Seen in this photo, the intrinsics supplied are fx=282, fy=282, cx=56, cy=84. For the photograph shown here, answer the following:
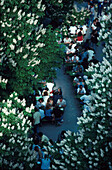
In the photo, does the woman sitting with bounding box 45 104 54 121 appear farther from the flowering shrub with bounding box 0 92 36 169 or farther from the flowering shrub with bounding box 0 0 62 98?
the flowering shrub with bounding box 0 92 36 169

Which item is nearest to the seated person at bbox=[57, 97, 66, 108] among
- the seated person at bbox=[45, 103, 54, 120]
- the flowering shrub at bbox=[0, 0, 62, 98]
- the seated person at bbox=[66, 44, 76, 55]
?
the seated person at bbox=[45, 103, 54, 120]

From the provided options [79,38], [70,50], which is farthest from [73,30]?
[70,50]

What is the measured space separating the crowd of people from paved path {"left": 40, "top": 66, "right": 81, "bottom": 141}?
0.92 feet

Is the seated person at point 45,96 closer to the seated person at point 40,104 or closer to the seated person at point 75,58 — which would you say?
the seated person at point 40,104

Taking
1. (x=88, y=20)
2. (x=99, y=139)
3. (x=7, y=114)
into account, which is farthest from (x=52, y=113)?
(x=88, y=20)

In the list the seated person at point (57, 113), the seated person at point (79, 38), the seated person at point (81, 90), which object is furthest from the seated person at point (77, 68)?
the seated person at point (57, 113)

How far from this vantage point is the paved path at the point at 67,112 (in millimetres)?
14062

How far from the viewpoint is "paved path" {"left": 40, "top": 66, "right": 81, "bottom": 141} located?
14062 mm

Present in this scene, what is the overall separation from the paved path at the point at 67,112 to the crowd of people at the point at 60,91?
0.92 ft

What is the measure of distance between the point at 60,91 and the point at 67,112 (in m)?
1.32

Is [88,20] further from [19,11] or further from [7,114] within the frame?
[7,114]

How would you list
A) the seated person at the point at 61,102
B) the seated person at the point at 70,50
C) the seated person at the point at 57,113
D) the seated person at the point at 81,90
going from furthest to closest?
1. the seated person at the point at 70,50
2. the seated person at the point at 81,90
3. the seated person at the point at 61,102
4. the seated person at the point at 57,113

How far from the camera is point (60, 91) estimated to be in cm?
1431

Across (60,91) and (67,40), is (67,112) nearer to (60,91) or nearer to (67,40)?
(60,91)
